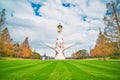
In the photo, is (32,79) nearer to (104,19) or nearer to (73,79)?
(73,79)

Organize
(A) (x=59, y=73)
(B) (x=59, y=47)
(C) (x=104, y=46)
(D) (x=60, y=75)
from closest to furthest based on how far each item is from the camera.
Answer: (D) (x=60, y=75) → (A) (x=59, y=73) → (C) (x=104, y=46) → (B) (x=59, y=47)

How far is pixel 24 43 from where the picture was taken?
59250 millimetres

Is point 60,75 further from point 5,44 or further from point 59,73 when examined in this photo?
point 5,44

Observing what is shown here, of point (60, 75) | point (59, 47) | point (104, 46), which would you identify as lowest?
point (60, 75)

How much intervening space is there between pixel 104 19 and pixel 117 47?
4420mm

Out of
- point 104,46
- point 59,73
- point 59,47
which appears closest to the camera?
point 59,73

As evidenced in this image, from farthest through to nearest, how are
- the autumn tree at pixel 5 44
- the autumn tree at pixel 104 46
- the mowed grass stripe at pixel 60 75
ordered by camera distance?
the autumn tree at pixel 5 44, the autumn tree at pixel 104 46, the mowed grass stripe at pixel 60 75

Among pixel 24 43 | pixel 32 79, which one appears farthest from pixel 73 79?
pixel 24 43

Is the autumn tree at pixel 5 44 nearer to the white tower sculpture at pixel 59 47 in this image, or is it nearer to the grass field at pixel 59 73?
the white tower sculpture at pixel 59 47

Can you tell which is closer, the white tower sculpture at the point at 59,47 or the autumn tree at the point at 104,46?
the autumn tree at the point at 104,46

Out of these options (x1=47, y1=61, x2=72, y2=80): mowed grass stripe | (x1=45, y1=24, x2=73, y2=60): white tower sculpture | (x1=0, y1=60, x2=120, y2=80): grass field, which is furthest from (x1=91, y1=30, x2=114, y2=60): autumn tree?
(x1=47, y1=61, x2=72, y2=80): mowed grass stripe

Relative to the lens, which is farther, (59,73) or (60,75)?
(59,73)

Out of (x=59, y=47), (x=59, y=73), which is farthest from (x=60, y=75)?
(x=59, y=47)

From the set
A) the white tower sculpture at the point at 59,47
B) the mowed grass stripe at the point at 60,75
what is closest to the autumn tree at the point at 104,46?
the white tower sculpture at the point at 59,47
